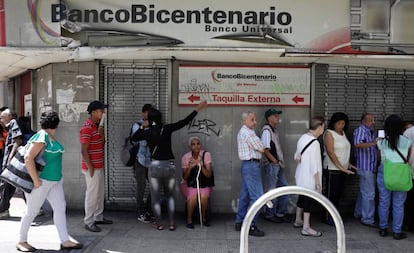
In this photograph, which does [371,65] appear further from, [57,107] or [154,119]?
[57,107]

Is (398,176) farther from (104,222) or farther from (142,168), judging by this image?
(104,222)

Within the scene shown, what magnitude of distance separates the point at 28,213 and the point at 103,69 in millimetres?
2844

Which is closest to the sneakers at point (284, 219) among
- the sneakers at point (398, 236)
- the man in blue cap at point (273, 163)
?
the man in blue cap at point (273, 163)

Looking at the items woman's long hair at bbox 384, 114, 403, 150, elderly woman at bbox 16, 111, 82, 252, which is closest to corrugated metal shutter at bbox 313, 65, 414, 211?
woman's long hair at bbox 384, 114, 403, 150

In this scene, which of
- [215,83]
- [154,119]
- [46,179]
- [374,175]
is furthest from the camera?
[215,83]

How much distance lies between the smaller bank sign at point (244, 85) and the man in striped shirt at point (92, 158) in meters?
1.60

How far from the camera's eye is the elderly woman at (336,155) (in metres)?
5.93

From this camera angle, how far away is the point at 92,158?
5434 mm

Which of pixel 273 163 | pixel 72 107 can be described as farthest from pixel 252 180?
pixel 72 107

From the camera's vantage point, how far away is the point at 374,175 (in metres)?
6.03

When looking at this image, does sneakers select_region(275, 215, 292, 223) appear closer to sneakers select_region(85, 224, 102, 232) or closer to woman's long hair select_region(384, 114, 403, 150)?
woman's long hair select_region(384, 114, 403, 150)

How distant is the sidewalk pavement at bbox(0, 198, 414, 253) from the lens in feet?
16.5

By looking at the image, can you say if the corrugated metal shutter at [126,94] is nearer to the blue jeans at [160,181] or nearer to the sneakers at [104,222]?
the sneakers at [104,222]

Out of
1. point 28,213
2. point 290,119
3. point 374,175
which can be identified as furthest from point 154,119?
point 374,175
